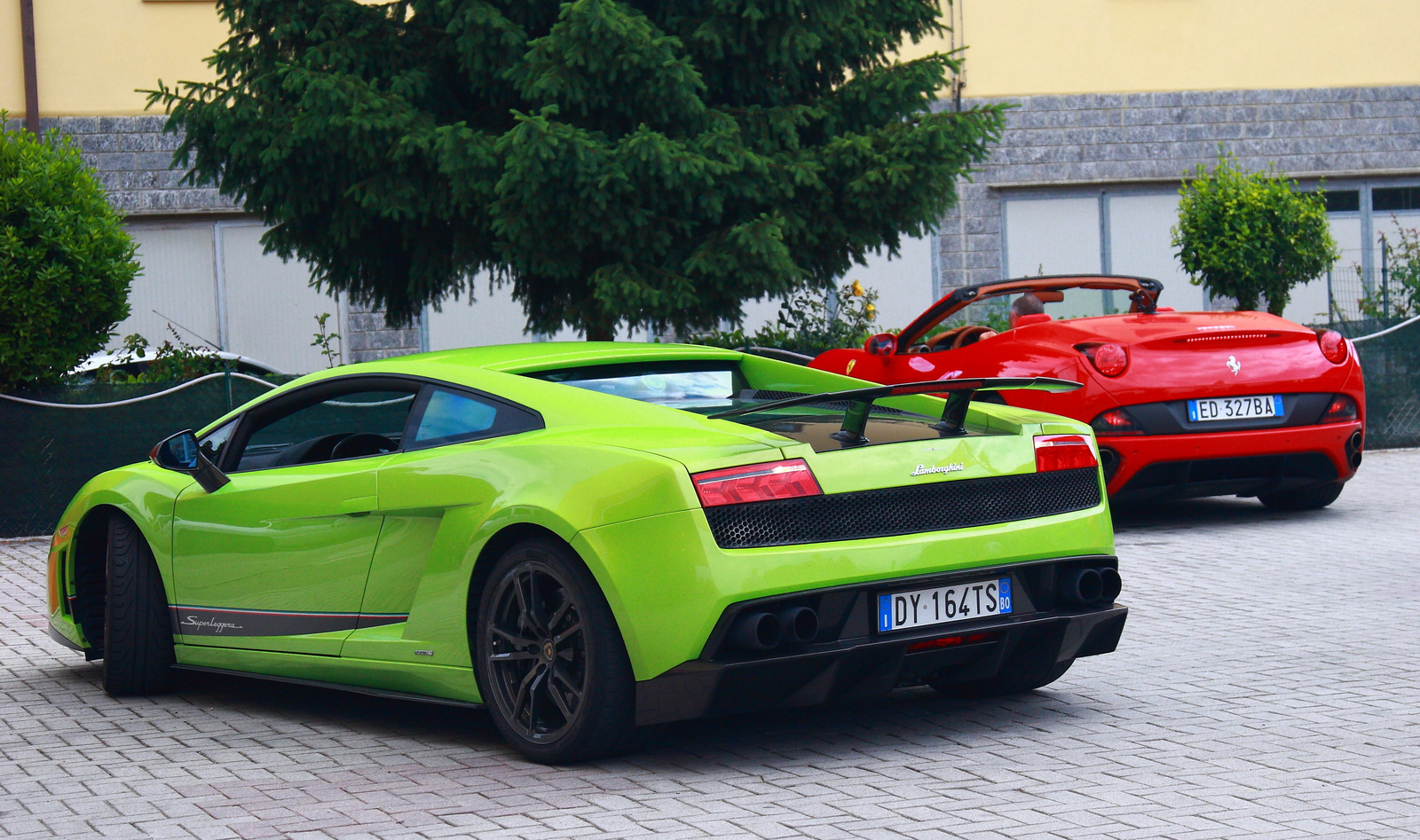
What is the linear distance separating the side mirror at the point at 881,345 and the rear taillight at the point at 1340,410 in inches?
113

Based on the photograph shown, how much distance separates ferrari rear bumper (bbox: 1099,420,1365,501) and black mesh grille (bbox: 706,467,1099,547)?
14.3 ft

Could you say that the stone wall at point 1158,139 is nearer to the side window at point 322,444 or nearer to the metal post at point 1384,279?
the metal post at point 1384,279

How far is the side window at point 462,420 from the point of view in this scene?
4914 millimetres

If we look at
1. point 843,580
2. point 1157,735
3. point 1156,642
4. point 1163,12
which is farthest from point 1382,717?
point 1163,12

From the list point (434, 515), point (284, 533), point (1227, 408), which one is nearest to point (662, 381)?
point (434, 515)

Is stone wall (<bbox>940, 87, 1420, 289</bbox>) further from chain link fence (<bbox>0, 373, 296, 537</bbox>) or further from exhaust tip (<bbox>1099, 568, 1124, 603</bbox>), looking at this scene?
exhaust tip (<bbox>1099, 568, 1124, 603</bbox>)

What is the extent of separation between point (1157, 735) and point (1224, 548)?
14.6ft

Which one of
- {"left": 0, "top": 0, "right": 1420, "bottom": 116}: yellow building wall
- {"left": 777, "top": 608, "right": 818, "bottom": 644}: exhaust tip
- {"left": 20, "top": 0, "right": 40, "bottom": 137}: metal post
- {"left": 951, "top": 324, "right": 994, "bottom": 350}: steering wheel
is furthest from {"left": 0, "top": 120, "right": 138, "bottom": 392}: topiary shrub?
{"left": 0, "top": 0, "right": 1420, "bottom": 116}: yellow building wall

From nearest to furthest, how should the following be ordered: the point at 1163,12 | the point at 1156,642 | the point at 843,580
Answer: the point at 843,580
the point at 1156,642
the point at 1163,12

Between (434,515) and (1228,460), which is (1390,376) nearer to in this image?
(1228,460)

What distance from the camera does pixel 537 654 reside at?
4625 mm

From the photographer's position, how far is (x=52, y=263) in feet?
36.1

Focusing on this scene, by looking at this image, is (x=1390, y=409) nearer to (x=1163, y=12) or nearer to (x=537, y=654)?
(x=1163, y=12)

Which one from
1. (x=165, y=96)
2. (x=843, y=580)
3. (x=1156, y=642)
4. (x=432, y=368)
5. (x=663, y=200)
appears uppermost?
(x=165, y=96)
